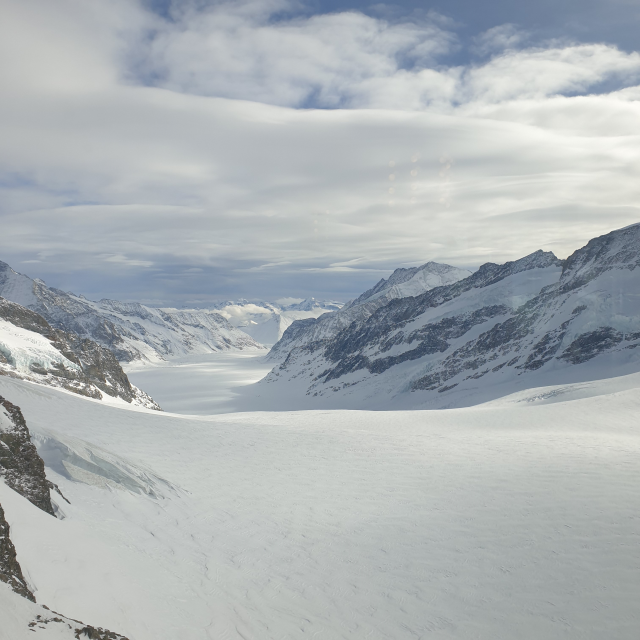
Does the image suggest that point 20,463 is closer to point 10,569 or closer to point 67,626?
point 10,569

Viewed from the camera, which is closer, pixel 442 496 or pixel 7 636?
pixel 7 636

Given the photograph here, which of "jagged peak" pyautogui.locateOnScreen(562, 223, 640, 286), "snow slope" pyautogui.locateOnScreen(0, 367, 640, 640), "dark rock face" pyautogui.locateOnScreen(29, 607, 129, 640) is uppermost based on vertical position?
"jagged peak" pyautogui.locateOnScreen(562, 223, 640, 286)

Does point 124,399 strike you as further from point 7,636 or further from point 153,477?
point 7,636

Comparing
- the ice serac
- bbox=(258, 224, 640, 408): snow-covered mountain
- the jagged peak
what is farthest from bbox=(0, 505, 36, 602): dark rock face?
the jagged peak

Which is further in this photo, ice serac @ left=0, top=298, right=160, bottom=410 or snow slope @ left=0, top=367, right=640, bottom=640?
ice serac @ left=0, top=298, right=160, bottom=410

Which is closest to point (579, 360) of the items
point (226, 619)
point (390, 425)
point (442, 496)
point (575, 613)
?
point (390, 425)

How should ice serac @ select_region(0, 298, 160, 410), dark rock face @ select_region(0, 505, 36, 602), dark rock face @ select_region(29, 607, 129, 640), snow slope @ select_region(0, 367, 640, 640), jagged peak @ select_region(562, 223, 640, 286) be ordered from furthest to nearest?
jagged peak @ select_region(562, 223, 640, 286)
ice serac @ select_region(0, 298, 160, 410)
snow slope @ select_region(0, 367, 640, 640)
dark rock face @ select_region(0, 505, 36, 602)
dark rock face @ select_region(29, 607, 129, 640)

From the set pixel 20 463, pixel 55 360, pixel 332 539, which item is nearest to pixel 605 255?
pixel 332 539

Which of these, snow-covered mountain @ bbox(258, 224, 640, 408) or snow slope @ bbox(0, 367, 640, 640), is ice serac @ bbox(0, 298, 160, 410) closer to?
snow slope @ bbox(0, 367, 640, 640)
